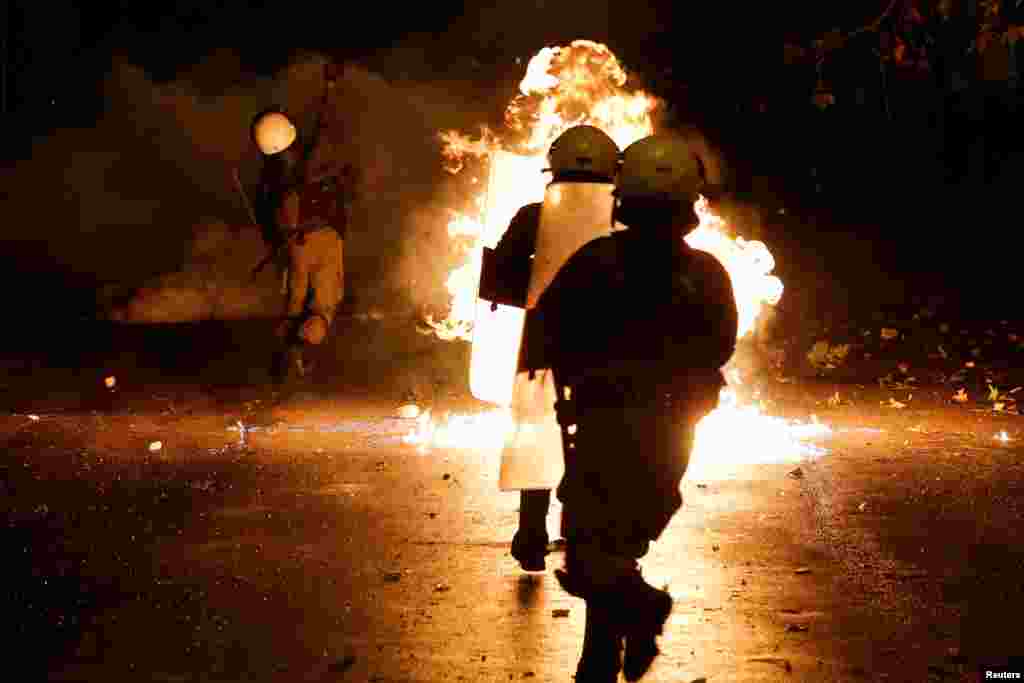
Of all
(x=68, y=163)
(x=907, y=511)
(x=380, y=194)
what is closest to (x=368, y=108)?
(x=380, y=194)

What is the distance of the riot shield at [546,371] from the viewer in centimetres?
662

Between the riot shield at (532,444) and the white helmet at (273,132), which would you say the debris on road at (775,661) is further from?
the white helmet at (273,132)

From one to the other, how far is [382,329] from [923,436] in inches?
303

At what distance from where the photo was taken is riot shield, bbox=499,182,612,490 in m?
6.62

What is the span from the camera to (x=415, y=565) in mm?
7113

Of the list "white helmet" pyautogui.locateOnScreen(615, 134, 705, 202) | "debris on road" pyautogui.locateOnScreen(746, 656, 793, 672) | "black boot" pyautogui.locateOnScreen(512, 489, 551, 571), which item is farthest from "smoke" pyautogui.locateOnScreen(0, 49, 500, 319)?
"white helmet" pyautogui.locateOnScreen(615, 134, 705, 202)

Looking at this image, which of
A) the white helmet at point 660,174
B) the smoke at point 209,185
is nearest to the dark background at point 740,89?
the smoke at point 209,185

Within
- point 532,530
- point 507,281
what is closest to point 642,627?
point 532,530

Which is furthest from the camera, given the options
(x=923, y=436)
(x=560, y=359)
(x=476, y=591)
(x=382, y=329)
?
(x=382, y=329)

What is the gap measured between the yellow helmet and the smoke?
1193cm

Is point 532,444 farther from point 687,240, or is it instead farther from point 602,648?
point 687,240

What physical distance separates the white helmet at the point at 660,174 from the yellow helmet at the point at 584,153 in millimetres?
1297

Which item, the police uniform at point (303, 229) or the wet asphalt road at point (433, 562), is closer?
the wet asphalt road at point (433, 562)

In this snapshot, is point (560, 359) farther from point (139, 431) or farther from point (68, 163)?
point (68, 163)
